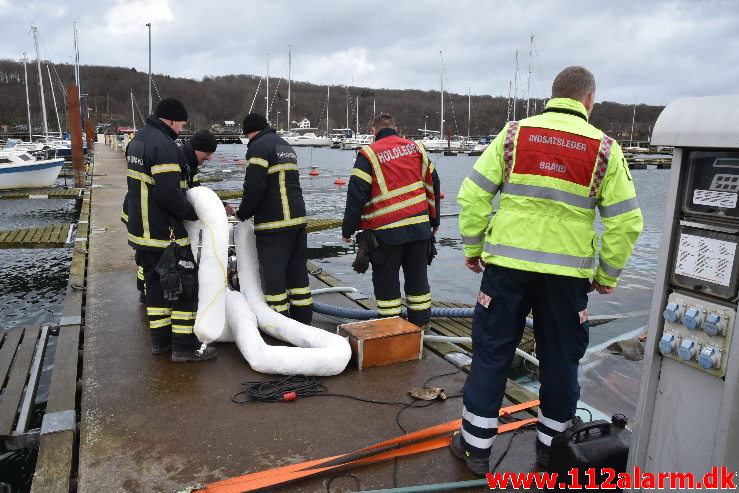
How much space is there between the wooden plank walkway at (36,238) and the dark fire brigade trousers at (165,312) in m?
6.72

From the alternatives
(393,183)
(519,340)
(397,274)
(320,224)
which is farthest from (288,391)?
(320,224)

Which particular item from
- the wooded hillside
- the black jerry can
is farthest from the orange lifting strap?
the wooded hillside

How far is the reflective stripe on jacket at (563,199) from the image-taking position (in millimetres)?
2580

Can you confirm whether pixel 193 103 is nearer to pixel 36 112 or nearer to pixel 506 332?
pixel 36 112

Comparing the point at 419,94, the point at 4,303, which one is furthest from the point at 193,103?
the point at 4,303

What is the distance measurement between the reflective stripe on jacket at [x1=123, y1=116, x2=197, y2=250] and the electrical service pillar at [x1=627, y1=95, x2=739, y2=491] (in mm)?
3225

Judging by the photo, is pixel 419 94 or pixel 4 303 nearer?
pixel 4 303

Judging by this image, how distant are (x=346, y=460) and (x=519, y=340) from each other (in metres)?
1.08

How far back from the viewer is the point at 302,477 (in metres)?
2.75

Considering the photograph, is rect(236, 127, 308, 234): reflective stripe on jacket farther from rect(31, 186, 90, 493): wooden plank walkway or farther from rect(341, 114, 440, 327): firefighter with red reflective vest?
rect(31, 186, 90, 493): wooden plank walkway

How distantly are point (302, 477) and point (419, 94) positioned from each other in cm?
13336

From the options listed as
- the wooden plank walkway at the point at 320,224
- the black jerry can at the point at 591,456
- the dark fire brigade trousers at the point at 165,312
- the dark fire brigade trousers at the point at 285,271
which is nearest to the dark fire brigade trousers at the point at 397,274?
the dark fire brigade trousers at the point at 285,271

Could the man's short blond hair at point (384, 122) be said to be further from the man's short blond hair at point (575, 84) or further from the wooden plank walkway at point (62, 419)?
the wooden plank walkway at point (62, 419)

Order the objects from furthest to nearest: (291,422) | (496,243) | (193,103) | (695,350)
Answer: (193,103), (291,422), (496,243), (695,350)
